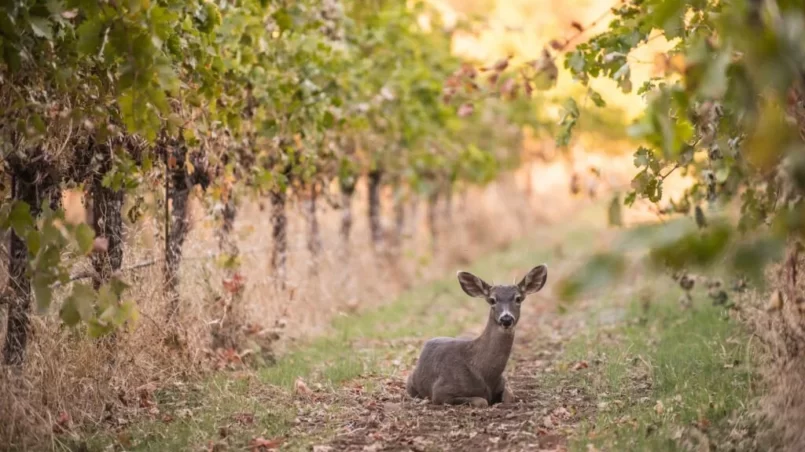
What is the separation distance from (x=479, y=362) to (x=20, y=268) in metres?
3.70

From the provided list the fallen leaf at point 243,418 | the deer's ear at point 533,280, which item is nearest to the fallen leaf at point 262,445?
the fallen leaf at point 243,418

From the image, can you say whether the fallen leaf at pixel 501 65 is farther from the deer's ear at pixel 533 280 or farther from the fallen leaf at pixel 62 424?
the fallen leaf at pixel 62 424

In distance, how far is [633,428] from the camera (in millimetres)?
7062

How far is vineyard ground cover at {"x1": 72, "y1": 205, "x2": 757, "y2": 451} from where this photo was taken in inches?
279

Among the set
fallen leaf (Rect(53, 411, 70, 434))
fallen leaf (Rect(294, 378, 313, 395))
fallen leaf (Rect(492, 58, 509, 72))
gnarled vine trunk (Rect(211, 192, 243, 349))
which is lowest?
fallen leaf (Rect(53, 411, 70, 434))

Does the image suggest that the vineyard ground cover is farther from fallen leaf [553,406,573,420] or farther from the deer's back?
the deer's back

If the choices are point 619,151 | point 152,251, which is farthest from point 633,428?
point 619,151

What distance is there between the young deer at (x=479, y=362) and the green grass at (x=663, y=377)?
843mm

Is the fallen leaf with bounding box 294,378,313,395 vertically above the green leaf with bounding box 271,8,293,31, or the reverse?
the green leaf with bounding box 271,8,293,31

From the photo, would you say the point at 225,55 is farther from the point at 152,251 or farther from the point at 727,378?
the point at 727,378

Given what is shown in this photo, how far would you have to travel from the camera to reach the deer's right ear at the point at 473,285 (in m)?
8.78

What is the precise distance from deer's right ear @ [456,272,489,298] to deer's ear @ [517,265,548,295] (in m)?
0.30

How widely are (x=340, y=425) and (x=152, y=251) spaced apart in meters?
2.94

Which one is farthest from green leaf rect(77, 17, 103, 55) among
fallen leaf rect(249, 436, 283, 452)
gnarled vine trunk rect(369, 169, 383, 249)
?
gnarled vine trunk rect(369, 169, 383, 249)
